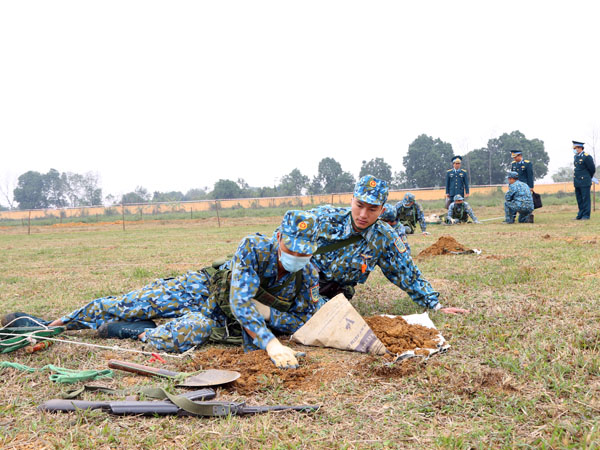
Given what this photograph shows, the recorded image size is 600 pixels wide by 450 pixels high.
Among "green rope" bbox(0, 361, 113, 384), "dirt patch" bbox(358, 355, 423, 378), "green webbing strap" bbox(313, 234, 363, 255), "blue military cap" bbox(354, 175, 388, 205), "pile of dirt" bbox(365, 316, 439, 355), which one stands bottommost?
"dirt patch" bbox(358, 355, 423, 378)

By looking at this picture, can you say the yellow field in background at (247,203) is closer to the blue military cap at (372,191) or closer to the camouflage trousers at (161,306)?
the blue military cap at (372,191)

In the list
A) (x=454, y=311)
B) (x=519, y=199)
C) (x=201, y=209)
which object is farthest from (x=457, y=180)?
(x=201, y=209)

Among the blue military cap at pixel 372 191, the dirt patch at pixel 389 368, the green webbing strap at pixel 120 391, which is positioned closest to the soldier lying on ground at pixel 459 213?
the blue military cap at pixel 372 191

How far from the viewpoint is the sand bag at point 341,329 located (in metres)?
3.55

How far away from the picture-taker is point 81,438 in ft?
7.57

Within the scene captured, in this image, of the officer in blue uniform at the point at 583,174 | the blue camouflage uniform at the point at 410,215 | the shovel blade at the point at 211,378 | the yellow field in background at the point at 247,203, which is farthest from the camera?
the yellow field in background at the point at 247,203

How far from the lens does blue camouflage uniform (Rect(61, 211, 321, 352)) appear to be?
3.45 metres

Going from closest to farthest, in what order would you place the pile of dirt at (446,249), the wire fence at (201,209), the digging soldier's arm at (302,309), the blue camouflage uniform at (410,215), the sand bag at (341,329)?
the sand bag at (341,329) < the digging soldier's arm at (302,309) < the pile of dirt at (446,249) < the blue camouflage uniform at (410,215) < the wire fence at (201,209)

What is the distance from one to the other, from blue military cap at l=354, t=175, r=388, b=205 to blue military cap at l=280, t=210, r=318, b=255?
41.9 inches

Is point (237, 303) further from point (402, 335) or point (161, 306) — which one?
point (402, 335)

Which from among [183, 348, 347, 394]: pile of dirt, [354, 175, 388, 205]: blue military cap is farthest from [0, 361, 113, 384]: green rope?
[354, 175, 388, 205]: blue military cap

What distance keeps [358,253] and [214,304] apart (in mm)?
1414

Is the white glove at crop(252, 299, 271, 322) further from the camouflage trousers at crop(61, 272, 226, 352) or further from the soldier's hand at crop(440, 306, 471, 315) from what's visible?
the soldier's hand at crop(440, 306, 471, 315)

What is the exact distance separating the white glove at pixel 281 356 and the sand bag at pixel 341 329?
0.38 m
